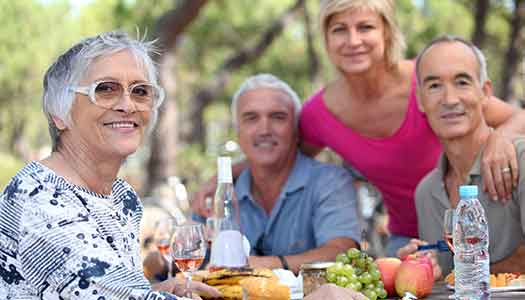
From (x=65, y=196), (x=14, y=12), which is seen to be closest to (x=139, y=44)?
(x=65, y=196)

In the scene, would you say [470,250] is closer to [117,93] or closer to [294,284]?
[294,284]

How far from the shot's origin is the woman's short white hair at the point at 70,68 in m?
2.34

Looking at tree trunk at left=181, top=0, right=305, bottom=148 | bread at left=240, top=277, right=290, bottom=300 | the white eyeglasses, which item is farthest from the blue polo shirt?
tree trunk at left=181, top=0, right=305, bottom=148

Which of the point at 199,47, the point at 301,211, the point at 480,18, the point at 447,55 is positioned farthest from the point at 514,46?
the point at 199,47

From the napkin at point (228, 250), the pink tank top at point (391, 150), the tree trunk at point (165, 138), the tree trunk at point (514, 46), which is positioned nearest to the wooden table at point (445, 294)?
the napkin at point (228, 250)

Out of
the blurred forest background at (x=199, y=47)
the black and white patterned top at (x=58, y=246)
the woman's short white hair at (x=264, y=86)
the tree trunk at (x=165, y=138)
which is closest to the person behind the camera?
the black and white patterned top at (x=58, y=246)

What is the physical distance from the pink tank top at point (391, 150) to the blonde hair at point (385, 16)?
0.19 metres

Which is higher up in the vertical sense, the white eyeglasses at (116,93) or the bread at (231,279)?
the white eyeglasses at (116,93)

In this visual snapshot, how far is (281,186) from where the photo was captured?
3992mm

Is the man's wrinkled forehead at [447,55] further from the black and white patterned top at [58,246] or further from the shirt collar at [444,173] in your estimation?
the black and white patterned top at [58,246]

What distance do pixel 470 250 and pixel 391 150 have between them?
151cm

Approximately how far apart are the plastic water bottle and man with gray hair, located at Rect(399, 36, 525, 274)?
1.33 ft

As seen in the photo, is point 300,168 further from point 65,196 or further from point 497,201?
point 65,196

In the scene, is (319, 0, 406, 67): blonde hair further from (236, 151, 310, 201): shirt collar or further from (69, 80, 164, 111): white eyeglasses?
(69, 80, 164, 111): white eyeglasses
